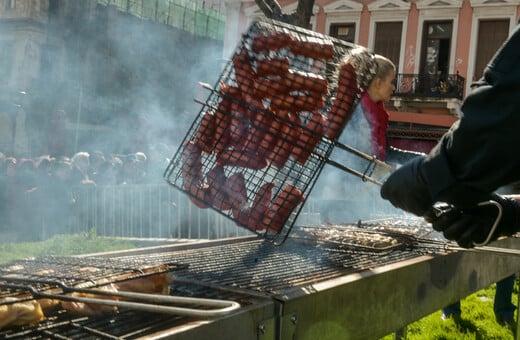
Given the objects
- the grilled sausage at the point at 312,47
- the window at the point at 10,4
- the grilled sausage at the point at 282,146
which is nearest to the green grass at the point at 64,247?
the grilled sausage at the point at 282,146

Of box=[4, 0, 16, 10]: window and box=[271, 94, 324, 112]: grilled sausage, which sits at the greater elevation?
box=[4, 0, 16, 10]: window

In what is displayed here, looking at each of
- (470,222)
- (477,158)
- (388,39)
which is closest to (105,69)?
(388,39)

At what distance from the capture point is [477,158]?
1.71 metres

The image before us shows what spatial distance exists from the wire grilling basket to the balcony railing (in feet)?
63.8

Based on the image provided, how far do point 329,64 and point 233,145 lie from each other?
2.48 feet

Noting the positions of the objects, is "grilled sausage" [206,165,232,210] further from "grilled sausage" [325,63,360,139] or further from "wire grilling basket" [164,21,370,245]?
"grilled sausage" [325,63,360,139]

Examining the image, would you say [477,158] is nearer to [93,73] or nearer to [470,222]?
[470,222]

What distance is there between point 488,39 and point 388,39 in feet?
12.4

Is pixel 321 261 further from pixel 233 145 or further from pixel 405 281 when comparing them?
pixel 233 145

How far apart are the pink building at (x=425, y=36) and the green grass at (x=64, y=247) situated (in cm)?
1447

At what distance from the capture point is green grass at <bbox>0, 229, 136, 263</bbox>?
6074 mm

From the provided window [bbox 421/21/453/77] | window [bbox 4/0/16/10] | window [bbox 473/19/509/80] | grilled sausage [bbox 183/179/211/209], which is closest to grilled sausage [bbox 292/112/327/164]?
grilled sausage [bbox 183/179/211/209]

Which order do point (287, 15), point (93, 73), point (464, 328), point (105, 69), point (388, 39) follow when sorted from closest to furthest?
1. point (464, 328)
2. point (287, 15)
3. point (105, 69)
4. point (93, 73)
5. point (388, 39)

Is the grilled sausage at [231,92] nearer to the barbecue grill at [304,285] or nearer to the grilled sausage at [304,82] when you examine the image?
the grilled sausage at [304,82]
